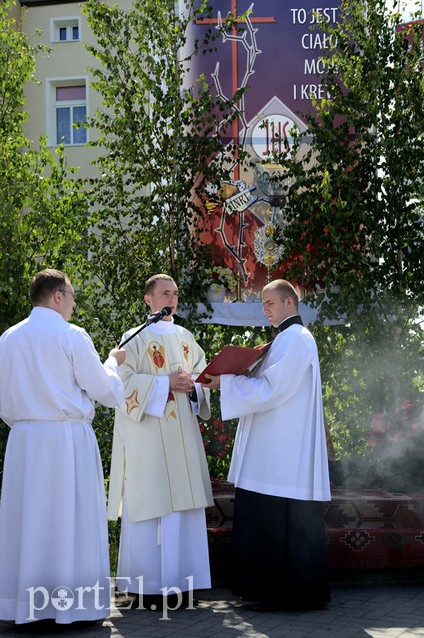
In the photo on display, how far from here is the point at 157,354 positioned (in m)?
7.00

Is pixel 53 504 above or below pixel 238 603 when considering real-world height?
above

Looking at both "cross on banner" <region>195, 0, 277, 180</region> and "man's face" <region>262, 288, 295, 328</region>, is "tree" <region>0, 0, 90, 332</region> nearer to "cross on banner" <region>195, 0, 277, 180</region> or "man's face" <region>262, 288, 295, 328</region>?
"cross on banner" <region>195, 0, 277, 180</region>

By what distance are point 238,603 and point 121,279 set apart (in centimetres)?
341

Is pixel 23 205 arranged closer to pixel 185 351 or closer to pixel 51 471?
pixel 185 351

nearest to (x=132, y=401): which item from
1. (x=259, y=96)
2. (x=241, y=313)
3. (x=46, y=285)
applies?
(x=46, y=285)

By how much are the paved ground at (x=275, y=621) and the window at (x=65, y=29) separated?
74.5 feet

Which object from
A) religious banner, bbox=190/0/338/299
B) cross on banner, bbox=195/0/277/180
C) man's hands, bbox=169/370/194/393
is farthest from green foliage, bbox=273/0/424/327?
man's hands, bbox=169/370/194/393

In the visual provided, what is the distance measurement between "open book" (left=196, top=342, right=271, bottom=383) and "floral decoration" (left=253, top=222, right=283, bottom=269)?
233cm

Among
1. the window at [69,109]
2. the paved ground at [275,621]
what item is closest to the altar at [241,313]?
the paved ground at [275,621]

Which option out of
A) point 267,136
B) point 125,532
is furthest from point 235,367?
point 267,136

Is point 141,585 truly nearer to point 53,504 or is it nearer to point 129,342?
point 53,504

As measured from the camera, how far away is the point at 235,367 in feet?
22.0

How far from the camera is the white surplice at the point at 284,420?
6.52m

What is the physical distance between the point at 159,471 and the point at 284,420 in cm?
93
